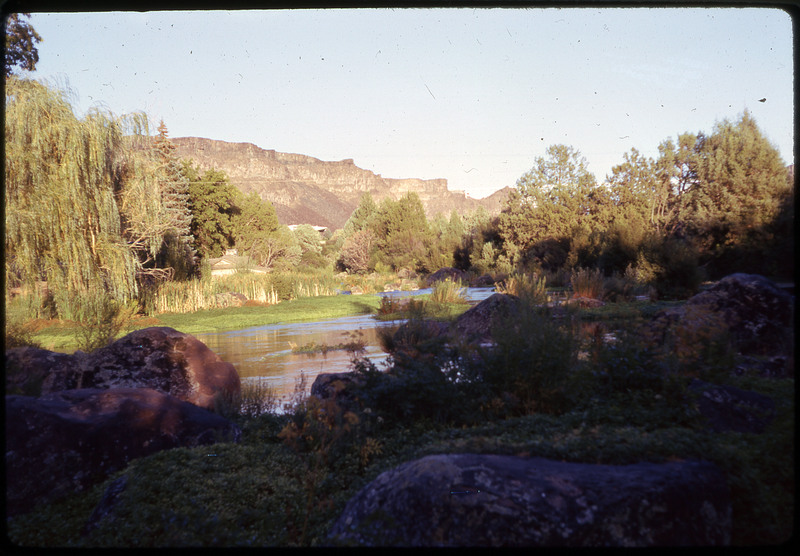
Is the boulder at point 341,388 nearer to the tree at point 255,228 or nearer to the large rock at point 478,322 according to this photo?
the large rock at point 478,322

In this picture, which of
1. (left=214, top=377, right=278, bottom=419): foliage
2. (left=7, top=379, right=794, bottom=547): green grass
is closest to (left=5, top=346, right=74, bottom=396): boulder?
(left=7, top=379, right=794, bottom=547): green grass

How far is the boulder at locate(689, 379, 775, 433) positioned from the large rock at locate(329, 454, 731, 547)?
140 cm

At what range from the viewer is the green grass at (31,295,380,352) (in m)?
12.1

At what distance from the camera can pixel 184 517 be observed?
3.05 metres

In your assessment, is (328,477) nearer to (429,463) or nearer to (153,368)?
(429,463)

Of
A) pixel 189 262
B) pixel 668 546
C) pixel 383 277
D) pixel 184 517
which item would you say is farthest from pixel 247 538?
pixel 383 277

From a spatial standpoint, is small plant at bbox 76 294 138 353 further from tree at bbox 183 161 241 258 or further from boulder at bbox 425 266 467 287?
boulder at bbox 425 266 467 287

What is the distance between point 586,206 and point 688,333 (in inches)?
1376

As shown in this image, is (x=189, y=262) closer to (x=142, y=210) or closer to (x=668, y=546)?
(x=142, y=210)

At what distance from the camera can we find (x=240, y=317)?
18656mm

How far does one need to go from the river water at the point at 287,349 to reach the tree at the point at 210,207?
2203 cm

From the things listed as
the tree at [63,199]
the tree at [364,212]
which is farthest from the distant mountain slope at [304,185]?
the tree at [63,199]

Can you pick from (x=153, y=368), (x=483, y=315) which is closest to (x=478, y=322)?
(x=483, y=315)

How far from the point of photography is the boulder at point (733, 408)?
3898 mm
